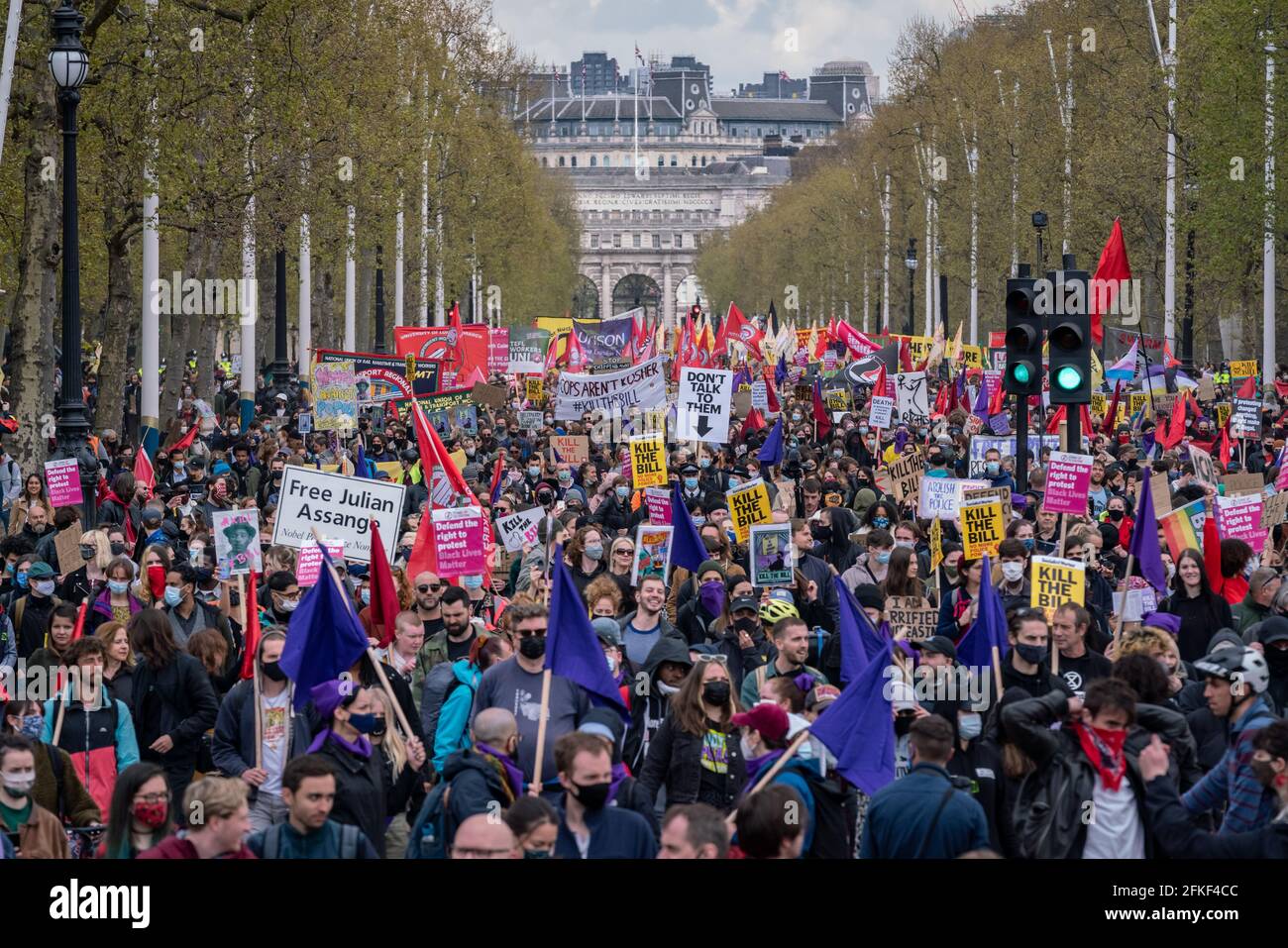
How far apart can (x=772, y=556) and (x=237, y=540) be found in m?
3.11

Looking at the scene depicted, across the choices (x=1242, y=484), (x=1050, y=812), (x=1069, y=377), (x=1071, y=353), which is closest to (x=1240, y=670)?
(x=1050, y=812)

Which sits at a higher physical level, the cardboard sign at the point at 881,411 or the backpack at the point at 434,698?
the cardboard sign at the point at 881,411

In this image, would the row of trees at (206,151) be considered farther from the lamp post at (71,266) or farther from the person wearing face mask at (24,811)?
the person wearing face mask at (24,811)

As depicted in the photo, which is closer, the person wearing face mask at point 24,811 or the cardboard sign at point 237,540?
the person wearing face mask at point 24,811

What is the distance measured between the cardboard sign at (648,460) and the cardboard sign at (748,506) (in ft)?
8.37

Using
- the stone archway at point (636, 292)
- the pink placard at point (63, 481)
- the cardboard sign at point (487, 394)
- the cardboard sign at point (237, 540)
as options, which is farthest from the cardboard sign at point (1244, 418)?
the stone archway at point (636, 292)

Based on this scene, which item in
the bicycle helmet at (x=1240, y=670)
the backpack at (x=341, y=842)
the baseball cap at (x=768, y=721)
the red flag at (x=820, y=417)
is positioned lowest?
the backpack at (x=341, y=842)

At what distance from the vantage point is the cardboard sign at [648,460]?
1805cm

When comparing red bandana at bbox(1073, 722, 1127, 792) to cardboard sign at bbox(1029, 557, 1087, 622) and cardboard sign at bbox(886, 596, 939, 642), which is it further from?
cardboard sign at bbox(886, 596, 939, 642)

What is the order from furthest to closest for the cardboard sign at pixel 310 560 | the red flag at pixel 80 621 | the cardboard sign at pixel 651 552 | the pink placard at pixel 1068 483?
the pink placard at pixel 1068 483 < the cardboard sign at pixel 651 552 < the cardboard sign at pixel 310 560 < the red flag at pixel 80 621

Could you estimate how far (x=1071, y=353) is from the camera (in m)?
15.2

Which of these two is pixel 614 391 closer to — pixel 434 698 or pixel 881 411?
pixel 881 411
